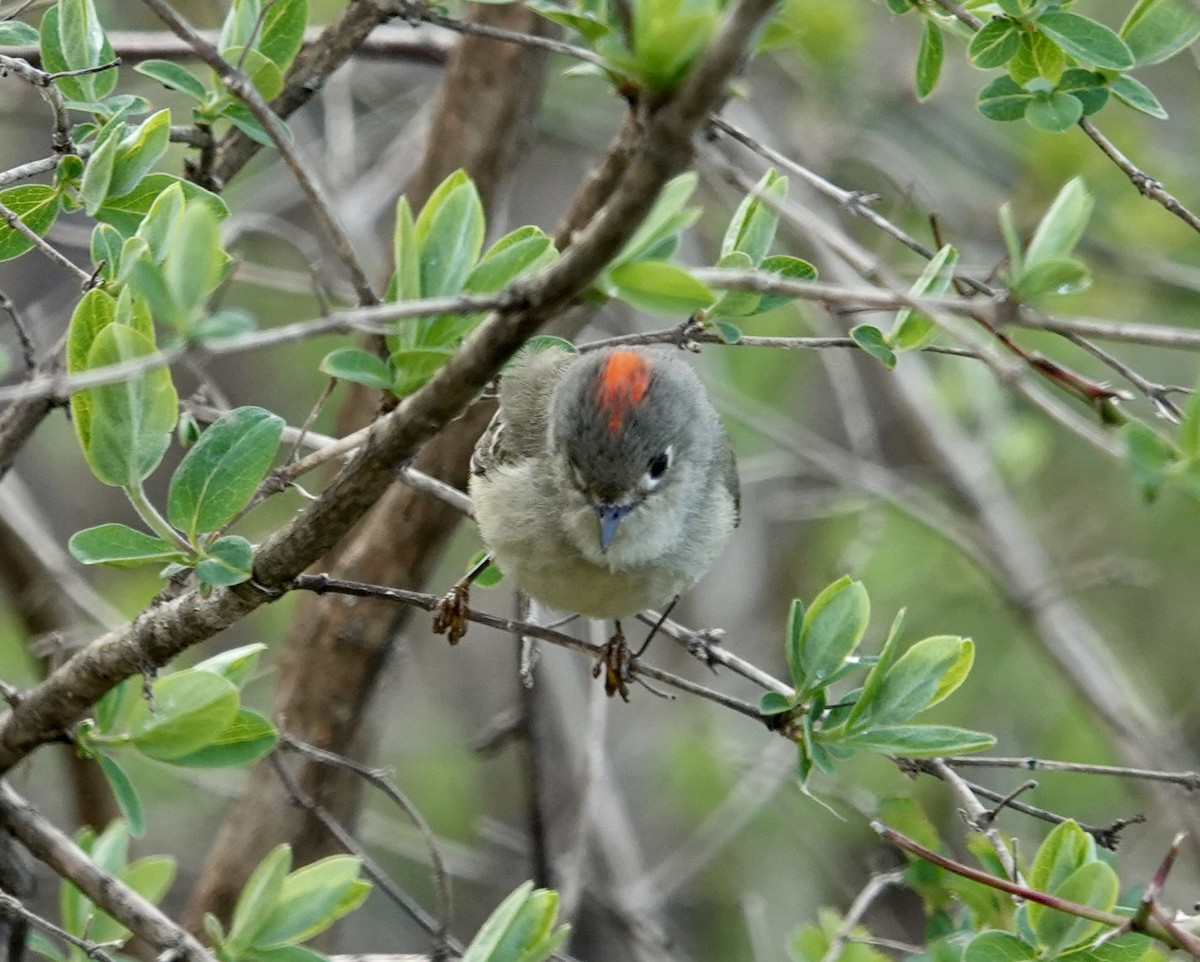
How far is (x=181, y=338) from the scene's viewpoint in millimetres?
1493

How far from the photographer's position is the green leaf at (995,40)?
232 centimetres

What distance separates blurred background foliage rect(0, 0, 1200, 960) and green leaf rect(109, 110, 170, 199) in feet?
6.61

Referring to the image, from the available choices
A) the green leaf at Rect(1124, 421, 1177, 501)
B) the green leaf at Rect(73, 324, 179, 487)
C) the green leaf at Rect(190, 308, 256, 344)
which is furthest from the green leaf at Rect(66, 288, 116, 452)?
the green leaf at Rect(1124, 421, 1177, 501)

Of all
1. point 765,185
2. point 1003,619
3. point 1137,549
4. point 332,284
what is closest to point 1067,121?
point 765,185

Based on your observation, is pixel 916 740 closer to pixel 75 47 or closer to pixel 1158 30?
pixel 1158 30

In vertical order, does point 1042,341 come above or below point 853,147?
below

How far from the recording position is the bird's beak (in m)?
2.94

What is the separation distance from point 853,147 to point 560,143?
4.02ft

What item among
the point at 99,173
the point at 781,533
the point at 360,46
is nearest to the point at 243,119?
the point at 99,173

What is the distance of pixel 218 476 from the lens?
2027 millimetres

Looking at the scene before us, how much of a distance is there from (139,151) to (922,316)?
4.09 feet

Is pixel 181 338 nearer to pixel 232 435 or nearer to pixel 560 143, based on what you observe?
pixel 232 435

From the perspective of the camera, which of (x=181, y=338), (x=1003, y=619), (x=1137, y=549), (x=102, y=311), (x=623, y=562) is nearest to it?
(x=181, y=338)

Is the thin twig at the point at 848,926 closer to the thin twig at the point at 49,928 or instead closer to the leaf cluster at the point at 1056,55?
the thin twig at the point at 49,928
